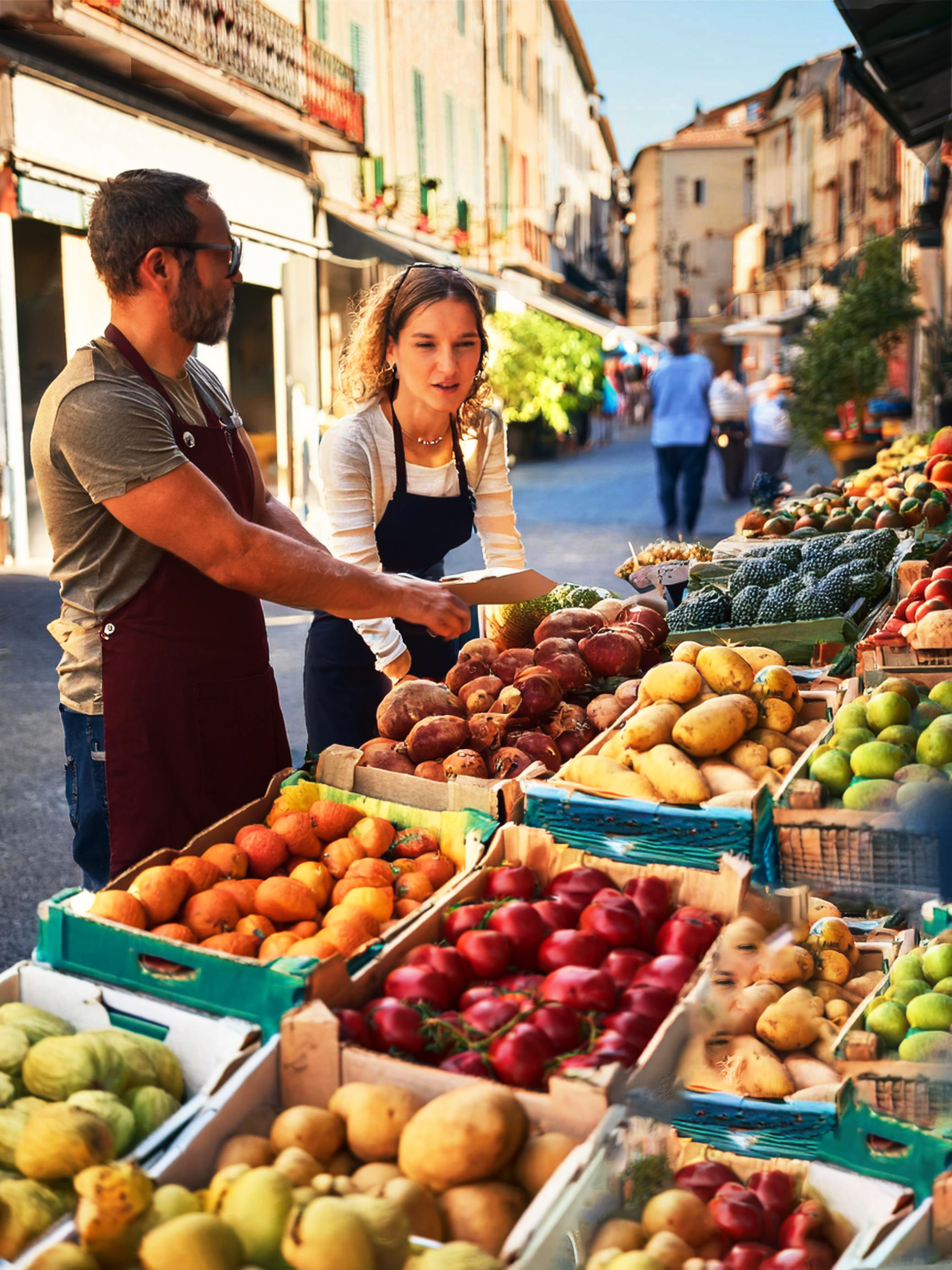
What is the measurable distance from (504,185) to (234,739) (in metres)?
27.1

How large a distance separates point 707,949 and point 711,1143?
455mm

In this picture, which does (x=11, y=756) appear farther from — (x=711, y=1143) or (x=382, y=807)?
(x=711, y=1143)

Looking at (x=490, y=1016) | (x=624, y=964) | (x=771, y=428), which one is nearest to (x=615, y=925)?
(x=624, y=964)

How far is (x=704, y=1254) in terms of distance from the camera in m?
1.64

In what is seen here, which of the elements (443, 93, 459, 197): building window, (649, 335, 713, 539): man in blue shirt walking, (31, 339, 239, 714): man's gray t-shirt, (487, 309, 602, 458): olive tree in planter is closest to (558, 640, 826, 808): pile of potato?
(31, 339, 239, 714): man's gray t-shirt

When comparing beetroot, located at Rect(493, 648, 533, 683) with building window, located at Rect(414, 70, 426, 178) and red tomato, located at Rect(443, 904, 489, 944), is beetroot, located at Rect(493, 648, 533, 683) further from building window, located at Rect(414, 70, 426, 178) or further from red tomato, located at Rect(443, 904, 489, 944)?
building window, located at Rect(414, 70, 426, 178)

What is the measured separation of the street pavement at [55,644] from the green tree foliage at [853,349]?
4.94ft

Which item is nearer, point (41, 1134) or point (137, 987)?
point (41, 1134)

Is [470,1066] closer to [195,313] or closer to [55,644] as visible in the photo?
[195,313]

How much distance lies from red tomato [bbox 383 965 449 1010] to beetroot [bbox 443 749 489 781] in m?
0.68

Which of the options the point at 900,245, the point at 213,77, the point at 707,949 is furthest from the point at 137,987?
the point at 900,245

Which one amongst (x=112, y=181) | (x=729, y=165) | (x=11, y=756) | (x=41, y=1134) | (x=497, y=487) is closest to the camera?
(x=41, y=1134)

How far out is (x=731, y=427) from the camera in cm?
1523

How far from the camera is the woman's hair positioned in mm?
3283
